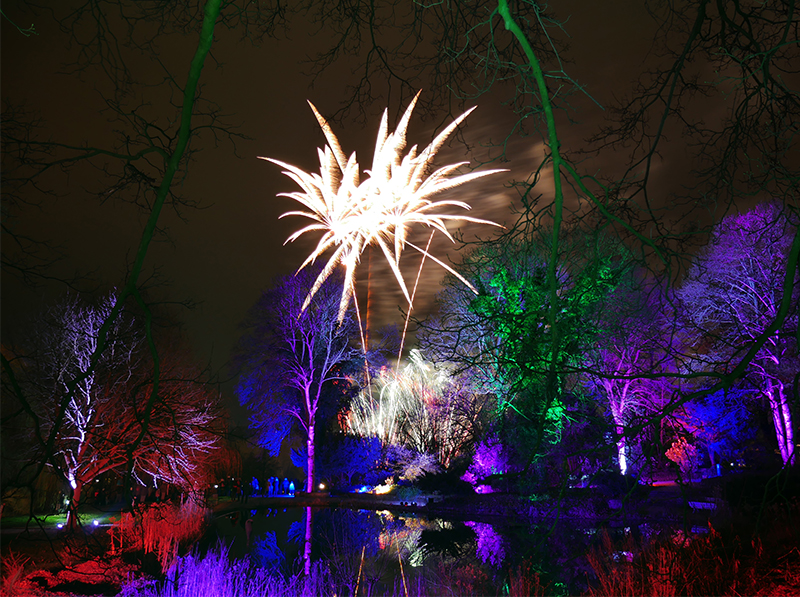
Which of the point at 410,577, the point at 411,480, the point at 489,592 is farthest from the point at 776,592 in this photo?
the point at 411,480

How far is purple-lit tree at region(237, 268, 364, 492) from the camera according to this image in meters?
26.5

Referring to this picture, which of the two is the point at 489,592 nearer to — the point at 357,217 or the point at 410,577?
the point at 410,577

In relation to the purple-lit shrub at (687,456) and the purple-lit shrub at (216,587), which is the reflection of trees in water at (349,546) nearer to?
the purple-lit shrub at (216,587)

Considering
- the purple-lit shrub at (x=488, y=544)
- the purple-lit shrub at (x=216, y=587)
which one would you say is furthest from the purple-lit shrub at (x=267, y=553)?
the purple-lit shrub at (x=488, y=544)

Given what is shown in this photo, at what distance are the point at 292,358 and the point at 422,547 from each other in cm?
1563

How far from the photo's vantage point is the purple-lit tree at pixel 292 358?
26.5 metres

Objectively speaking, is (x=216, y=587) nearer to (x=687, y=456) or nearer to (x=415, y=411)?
(x=687, y=456)

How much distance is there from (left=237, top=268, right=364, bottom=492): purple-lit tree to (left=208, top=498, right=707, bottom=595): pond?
21.6 feet

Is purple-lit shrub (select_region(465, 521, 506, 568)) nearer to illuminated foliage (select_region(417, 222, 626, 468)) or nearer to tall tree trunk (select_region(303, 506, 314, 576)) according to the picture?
tall tree trunk (select_region(303, 506, 314, 576))

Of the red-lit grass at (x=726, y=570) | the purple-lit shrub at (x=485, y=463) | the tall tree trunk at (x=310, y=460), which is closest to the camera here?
the red-lit grass at (x=726, y=570)

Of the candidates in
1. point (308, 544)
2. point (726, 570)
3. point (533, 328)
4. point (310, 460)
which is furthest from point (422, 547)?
point (310, 460)

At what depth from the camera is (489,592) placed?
26.8ft

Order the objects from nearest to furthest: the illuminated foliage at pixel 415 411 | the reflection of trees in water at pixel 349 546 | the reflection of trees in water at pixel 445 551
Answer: the reflection of trees in water at pixel 445 551, the reflection of trees in water at pixel 349 546, the illuminated foliage at pixel 415 411

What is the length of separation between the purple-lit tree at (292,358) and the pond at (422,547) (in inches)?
259
